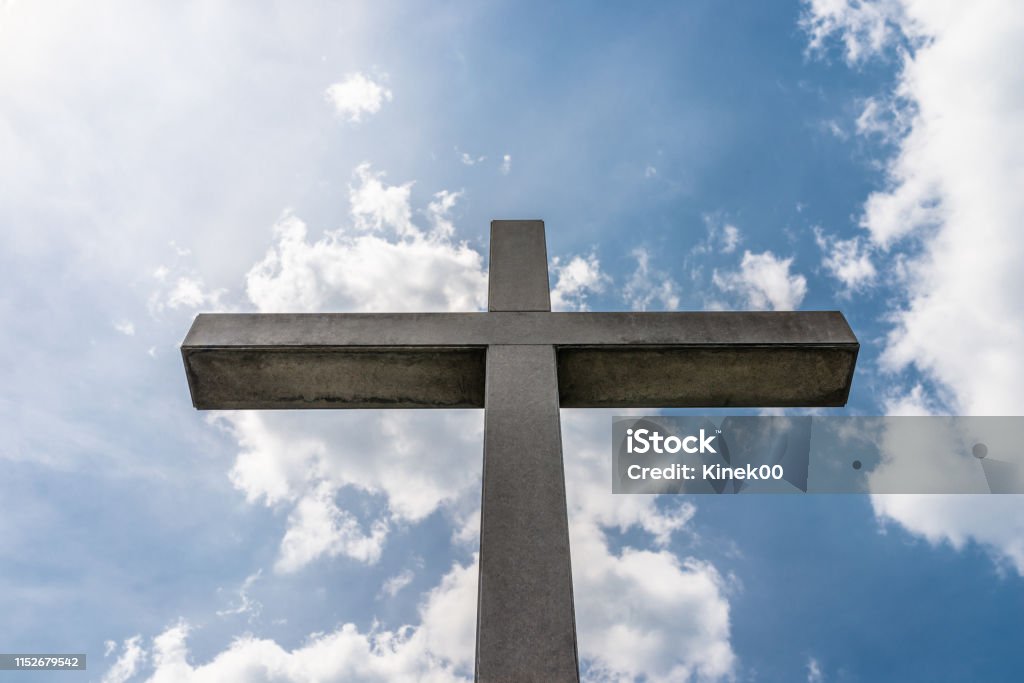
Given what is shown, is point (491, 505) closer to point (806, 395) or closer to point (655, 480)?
point (655, 480)

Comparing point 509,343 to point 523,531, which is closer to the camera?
point 523,531

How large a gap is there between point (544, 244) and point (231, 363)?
2371 mm

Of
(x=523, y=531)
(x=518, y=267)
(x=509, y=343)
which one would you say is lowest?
(x=523, y=531)

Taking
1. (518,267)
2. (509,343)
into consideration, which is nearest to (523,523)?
(509,343)

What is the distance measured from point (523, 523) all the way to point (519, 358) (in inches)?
50.6

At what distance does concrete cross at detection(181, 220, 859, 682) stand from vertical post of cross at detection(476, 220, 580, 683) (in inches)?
0.8

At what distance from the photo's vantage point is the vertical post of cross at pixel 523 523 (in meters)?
3.43

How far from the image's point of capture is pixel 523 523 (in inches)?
156

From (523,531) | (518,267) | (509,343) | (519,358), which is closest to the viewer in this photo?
(523,531)

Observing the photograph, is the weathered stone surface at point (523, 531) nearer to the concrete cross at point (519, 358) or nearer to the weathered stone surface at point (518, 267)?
the concrete cross at point (519, 358)

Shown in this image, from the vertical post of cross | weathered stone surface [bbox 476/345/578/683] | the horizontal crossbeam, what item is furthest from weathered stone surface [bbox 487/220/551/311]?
weathered stone surface [bbox 476/345/578/683]

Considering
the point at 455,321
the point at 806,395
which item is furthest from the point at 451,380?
the point at 806,395

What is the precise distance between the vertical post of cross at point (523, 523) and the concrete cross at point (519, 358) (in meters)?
0.02

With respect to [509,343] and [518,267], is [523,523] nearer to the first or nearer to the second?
[509,343]
